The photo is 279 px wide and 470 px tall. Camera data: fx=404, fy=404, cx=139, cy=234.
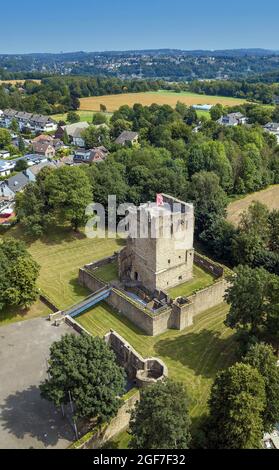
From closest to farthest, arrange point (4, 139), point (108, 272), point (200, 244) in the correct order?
point (108, 272), point (200, 244), point (4, 139)

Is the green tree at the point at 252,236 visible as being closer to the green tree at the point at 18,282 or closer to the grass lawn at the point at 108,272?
the grass lawn at the point at 108,272

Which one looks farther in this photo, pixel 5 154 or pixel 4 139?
pixel 4 139

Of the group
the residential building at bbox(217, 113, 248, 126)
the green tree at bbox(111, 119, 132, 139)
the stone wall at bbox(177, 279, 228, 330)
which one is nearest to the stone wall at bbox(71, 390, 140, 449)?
the stone wall at bbox(177, 279, 228, 330)

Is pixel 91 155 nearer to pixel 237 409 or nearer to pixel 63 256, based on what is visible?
pixel 63 256

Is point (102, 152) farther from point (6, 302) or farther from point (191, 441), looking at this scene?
point (191, 441)

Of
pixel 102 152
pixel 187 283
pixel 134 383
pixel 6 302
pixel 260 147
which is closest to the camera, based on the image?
pixel 134 383

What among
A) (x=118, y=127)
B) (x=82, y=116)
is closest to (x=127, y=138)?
(x=118, y=127)
